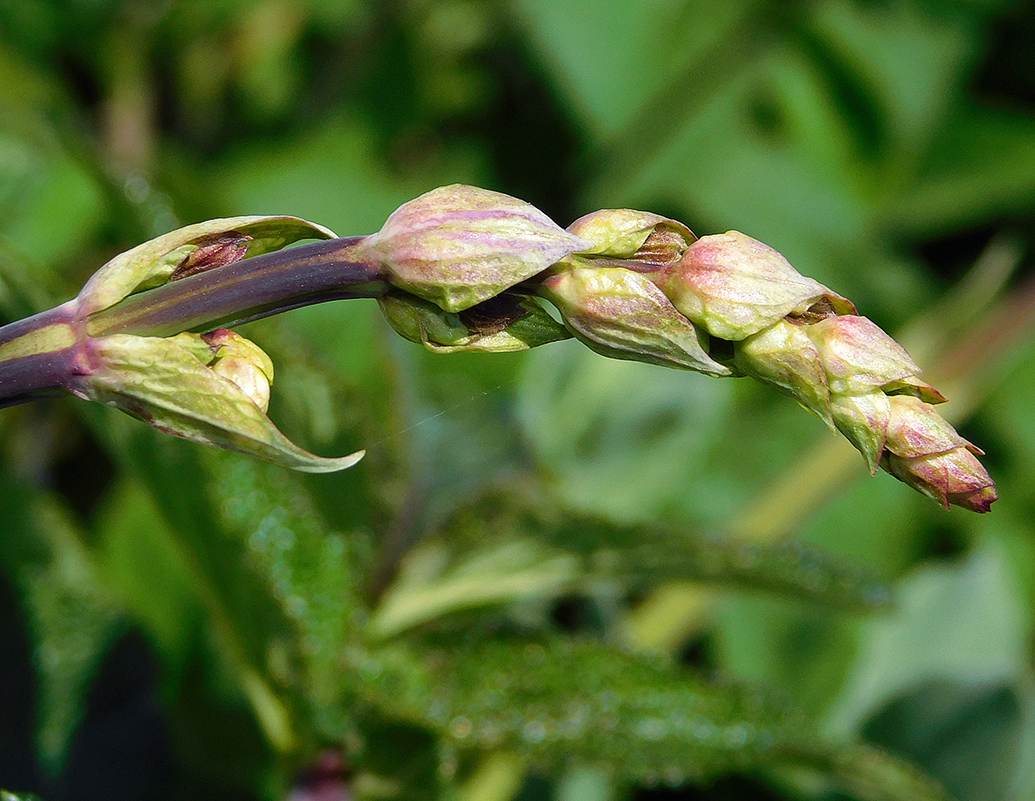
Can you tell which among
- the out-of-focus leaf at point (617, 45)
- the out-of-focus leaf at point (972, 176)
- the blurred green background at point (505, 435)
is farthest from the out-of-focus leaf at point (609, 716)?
the out-of-focus leaf at point (972, 176)

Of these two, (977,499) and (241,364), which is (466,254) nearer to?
(241,364)

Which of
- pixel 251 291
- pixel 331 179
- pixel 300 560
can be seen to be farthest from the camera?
pixel 331 179

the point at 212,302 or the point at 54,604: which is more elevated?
the point at 212,302

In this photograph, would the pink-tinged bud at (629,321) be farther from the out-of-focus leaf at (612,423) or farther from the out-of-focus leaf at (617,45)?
the out-of-focus leaf at (617,45)

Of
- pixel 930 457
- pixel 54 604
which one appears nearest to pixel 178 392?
pixel 930 457

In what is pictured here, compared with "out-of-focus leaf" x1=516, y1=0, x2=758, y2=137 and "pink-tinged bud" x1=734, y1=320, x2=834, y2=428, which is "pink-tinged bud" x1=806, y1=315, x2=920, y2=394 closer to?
"pink-tinged bud" x1=734, y1=320, x2=834, y2=428

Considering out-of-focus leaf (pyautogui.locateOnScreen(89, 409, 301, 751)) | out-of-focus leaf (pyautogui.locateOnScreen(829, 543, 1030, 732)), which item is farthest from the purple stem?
out-of-focus leaf (pyautogui.locateOnScreen(829, 543, 1030, 732))
